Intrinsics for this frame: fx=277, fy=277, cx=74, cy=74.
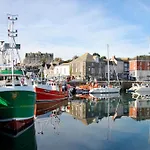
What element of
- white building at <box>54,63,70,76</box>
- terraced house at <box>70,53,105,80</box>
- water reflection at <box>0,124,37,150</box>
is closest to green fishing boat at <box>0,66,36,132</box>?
water reflection at <box>0,124,37,150</box>

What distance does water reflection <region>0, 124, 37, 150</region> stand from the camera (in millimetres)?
14508

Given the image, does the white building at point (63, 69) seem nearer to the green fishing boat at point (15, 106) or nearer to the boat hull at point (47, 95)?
the boat hull at point (47, 95)

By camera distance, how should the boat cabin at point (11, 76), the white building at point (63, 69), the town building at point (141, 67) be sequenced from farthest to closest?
1. the town building at point (141, 67)
2. the white building at point (63, 69)
3. the boat cabin at point (11, 76)

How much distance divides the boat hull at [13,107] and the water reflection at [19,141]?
22.7 inches

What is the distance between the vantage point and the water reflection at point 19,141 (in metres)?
14.5

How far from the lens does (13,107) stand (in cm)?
1675

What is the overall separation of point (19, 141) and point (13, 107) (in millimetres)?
2273

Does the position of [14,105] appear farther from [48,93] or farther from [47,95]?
[48,93]

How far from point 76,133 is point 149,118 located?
9243mm

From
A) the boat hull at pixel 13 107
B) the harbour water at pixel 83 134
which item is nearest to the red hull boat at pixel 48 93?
the harbour water at pixel 83 134

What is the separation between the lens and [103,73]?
8144 cm

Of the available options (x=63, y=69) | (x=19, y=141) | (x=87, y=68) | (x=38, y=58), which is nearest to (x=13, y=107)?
(x=19, y=141)

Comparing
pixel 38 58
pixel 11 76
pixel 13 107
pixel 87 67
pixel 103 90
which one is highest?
pixel 38 58

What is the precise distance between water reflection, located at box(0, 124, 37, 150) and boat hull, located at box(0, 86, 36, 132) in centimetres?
58
